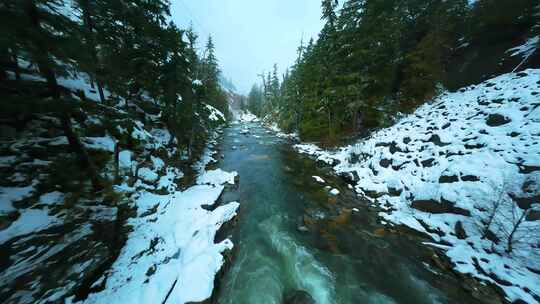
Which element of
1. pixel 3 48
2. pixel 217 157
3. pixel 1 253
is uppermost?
pixel 3 48

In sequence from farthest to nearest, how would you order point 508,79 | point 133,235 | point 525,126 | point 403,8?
1. point 403,8
2. point 508,79
3. point 525,126
4. point 133,235

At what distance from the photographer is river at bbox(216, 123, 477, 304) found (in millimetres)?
5238

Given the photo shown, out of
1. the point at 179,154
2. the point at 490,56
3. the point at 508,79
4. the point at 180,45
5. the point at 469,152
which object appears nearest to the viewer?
the point at 469,152

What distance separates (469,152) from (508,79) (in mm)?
5603

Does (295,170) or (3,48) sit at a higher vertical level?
(3,48)

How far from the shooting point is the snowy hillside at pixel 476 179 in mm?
5258

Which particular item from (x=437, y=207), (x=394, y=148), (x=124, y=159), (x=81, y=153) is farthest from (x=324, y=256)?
(x=124, y=159)

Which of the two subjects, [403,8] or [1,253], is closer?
[1,253]

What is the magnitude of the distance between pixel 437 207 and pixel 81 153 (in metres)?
13.6

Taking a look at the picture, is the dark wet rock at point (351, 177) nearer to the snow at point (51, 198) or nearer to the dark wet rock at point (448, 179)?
the dark wet rock at point (448, 179)

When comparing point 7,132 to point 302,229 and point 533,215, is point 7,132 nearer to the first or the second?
point 302,229

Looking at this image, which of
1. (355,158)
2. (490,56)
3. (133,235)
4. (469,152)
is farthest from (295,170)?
(490,56)

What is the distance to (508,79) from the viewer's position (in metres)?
9.43

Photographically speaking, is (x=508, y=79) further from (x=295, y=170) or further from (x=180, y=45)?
(x=180, y=45)
